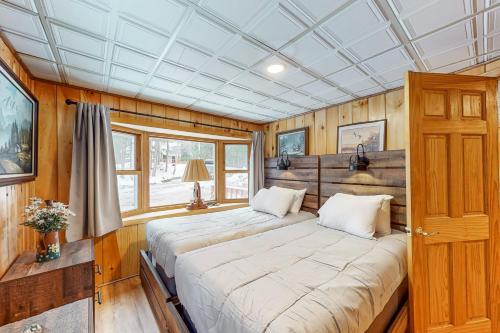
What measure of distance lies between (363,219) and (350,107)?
1.53m

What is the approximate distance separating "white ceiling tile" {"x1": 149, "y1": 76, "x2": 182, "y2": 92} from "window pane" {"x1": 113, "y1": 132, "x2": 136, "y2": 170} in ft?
3.26

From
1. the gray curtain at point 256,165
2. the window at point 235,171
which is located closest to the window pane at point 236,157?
the window at point 235,171

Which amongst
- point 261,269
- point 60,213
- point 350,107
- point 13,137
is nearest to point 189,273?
point 261,269

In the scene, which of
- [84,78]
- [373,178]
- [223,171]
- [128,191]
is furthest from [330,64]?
[128,191]

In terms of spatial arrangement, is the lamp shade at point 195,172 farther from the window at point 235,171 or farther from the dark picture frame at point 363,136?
the dark picture frame at point 363,136

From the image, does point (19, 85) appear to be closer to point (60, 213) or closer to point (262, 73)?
point (60, 213)

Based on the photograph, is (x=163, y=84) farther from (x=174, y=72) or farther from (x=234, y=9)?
(x=234, y=9)

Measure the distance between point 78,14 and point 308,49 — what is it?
59.1 inches

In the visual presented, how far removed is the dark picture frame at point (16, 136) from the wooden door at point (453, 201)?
2640 mm

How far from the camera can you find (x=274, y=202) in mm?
2863

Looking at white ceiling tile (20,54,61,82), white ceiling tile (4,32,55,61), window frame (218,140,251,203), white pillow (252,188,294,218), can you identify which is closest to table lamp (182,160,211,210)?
window frame (218,140,251,203)

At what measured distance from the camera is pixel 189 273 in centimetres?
139

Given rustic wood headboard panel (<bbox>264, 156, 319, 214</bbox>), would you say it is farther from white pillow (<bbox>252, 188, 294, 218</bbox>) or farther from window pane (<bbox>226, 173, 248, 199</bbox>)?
window pane (<bbox>226, 173, 248, 199</bbox>)

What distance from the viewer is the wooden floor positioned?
5.88ft
